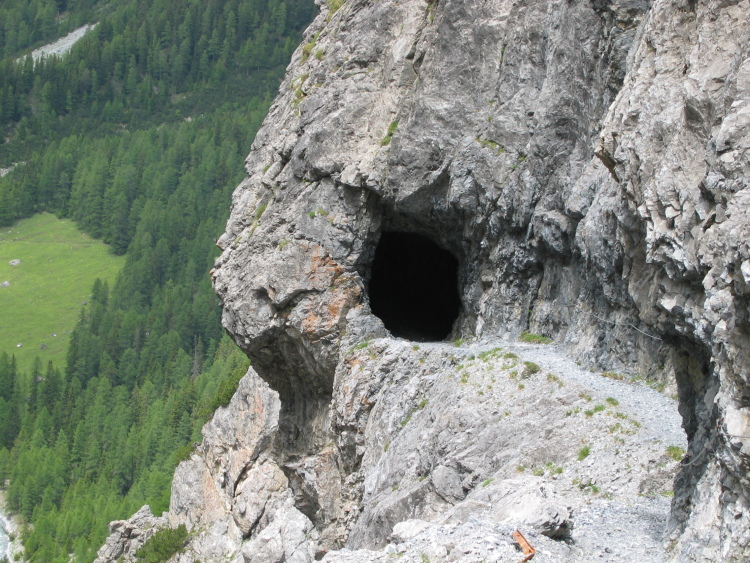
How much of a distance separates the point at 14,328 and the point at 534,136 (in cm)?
13902

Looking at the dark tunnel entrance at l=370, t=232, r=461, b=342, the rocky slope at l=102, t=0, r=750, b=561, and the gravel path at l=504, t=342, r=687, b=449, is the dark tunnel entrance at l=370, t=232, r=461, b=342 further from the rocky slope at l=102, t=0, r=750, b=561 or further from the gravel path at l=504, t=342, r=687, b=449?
the gravel path at l=504, t=342, r=687, b=449

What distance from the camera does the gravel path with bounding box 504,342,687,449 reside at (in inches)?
802

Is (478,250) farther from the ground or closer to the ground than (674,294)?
closer to the ground

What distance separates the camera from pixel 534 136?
1257 inches

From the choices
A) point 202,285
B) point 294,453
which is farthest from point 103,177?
point 294,453

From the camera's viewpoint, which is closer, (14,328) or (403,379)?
(403,379)

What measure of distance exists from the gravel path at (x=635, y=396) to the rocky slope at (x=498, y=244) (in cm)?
63

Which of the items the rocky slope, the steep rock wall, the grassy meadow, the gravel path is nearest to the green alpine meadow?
the grassy meadow

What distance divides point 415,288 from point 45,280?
131 metres

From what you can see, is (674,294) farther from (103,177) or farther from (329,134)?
(103,177)

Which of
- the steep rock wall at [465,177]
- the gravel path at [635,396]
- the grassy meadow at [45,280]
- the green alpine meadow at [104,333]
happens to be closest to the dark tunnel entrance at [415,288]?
the steep rock wall at [465,177]

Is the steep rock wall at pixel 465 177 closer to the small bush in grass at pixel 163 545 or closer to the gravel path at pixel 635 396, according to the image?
the gravel path at pixel 635 396

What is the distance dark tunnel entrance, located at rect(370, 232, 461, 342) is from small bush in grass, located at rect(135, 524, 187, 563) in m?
23.8

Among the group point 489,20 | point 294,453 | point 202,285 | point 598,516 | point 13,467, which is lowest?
point 13,467
